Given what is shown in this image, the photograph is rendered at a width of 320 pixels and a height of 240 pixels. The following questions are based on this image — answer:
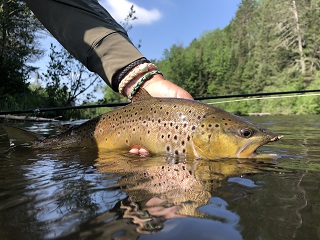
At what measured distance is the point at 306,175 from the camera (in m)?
1.96

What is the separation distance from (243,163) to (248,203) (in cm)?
103

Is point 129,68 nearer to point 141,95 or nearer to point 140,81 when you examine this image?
point 140,81

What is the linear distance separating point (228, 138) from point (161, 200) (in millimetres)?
1420

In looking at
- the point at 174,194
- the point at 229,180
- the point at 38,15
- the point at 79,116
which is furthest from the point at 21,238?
the point at 79,116

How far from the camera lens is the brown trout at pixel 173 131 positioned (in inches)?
105

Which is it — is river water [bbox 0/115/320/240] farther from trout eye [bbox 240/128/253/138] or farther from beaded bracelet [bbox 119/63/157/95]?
beaded bracelet [bbox 119/63/157/95]

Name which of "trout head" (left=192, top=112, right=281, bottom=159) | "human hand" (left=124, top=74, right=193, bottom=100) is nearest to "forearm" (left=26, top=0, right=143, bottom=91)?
"human hand" (left=124, top=74, right=193, bottom=100)

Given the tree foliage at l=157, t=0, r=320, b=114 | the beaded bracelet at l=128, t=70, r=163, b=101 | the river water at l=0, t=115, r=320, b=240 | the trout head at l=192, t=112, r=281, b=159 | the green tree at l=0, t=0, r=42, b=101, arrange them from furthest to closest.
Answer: the tree foliage at l=157, t=0, r=320, b=114
the green tree at l=0, t=0, r=42, b=101
the beaded bracelet at l=128, t=70, r=163, b=101
the trout head at l=192, t=112, r=281, b=159
the river water at l=0, t=115, r=320, b=240

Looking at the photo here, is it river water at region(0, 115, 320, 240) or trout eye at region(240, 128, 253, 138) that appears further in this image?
trout eye at region(240, 128, 253, 138)

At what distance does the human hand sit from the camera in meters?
3.19

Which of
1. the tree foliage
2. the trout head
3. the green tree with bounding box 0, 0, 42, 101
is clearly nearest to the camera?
the trout head

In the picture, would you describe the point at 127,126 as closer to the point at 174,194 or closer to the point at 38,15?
the point at 38,15

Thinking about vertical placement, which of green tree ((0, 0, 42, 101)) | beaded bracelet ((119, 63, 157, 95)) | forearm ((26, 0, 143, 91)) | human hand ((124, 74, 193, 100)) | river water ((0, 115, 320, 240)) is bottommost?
river water ((0, 115, 320, 240))

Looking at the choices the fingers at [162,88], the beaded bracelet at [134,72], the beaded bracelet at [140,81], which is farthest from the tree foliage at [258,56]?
the beaded bracelet at [134,72]
